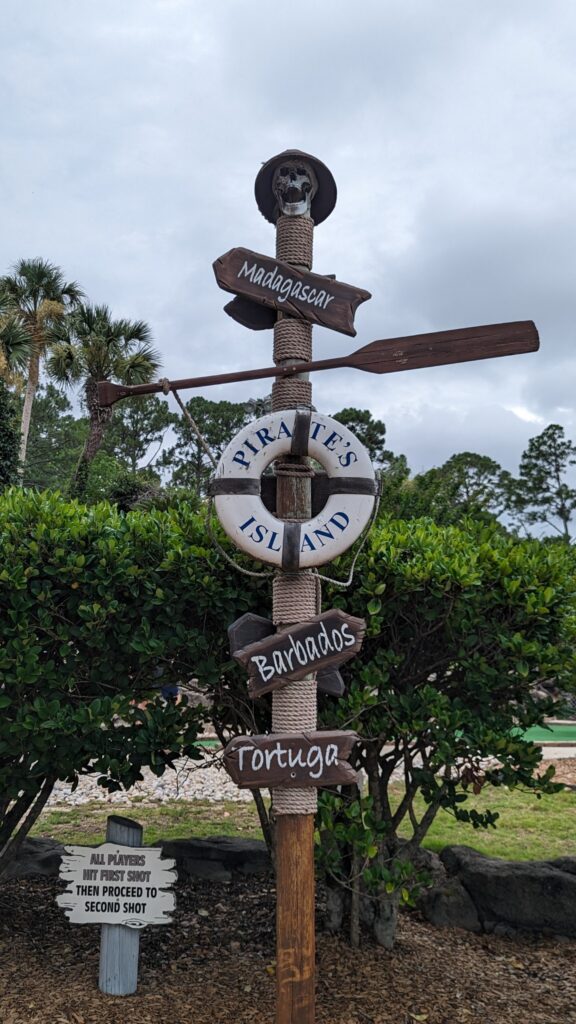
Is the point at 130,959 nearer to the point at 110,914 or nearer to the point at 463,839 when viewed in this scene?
the point at 110,914

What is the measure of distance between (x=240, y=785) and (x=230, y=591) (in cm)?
85

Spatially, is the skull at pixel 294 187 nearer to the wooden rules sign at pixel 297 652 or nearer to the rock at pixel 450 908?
the wooden rules sign at pixel 297 652

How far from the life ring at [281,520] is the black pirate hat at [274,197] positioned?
105 centimetres

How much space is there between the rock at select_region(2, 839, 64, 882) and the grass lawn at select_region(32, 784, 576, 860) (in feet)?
2.06

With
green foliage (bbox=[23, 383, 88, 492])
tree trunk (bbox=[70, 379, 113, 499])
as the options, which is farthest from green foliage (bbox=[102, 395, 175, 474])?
tree trunk (bbox=[70, 379, 113, 499])

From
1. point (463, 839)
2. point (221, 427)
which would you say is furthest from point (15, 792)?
point (221, 427)

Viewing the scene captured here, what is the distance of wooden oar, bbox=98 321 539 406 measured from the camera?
292 cm

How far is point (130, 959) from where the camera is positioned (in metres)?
3.30

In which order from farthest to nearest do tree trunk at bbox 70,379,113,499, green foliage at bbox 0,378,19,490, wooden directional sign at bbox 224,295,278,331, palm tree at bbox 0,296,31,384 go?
palm tree at bbox 0,296,31,384
tree trunk at bbox 70,379,113,499
green foliage at bbox 0,378,19,490
wooden directional sign at bbox 224,295,278,331

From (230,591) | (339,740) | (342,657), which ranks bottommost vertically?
(339,740)

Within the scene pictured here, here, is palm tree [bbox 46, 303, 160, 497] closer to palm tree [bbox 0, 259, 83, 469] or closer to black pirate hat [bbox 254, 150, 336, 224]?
palm tree [bbox 0, 259, 83, 469]

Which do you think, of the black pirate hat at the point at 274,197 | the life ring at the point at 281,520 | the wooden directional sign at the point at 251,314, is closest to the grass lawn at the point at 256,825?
the life ring at the point at 281,520

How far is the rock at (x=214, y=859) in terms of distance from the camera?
462cm

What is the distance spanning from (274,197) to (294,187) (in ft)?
0.43
